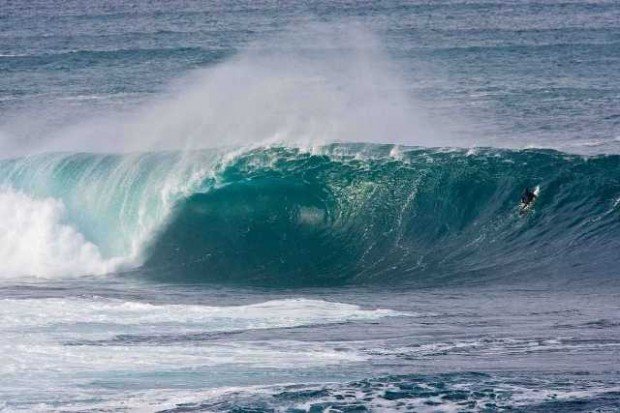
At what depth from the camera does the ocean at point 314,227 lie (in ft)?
70.7

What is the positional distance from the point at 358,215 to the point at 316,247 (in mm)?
1648

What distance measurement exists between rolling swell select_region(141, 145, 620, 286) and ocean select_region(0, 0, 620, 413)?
0.21 feet

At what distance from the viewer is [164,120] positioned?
4119 centimetres

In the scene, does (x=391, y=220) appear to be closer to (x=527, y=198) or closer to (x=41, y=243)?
(x=527, y=198)

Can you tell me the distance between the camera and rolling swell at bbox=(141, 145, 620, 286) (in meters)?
31.2

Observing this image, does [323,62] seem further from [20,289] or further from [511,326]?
[511,326]

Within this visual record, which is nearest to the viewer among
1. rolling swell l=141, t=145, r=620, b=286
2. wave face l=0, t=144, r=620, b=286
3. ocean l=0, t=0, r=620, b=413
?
ocean l=0, t=0, r=620, b=413

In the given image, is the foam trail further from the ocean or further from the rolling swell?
the rolling swell

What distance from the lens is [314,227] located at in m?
34.3

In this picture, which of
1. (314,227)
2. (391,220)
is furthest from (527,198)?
(314,227)

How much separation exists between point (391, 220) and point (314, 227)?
1882mm

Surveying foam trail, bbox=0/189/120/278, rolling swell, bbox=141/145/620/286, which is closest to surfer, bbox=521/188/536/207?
rolling swell, bbox=141/145/620/286

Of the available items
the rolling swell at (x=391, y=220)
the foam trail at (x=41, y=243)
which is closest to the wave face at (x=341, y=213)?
the rolling swell at (x=391, y=220)

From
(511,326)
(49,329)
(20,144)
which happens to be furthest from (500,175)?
(20,144)
